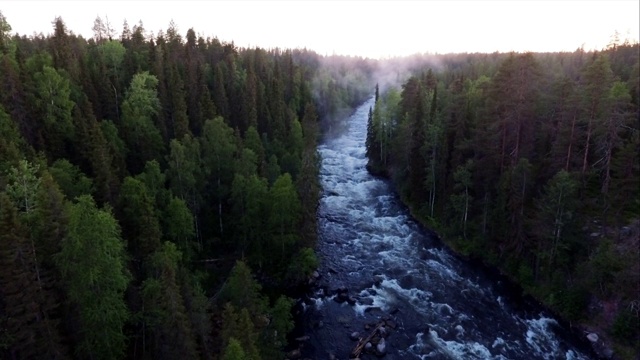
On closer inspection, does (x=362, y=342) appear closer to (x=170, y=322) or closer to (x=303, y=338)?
(x=303, y=338)

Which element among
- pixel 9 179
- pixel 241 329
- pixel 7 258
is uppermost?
pixel 9 179

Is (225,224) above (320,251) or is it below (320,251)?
above

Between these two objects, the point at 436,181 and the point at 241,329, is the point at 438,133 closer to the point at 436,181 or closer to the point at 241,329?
the point at 436,181

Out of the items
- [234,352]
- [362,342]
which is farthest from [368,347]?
[234,352]

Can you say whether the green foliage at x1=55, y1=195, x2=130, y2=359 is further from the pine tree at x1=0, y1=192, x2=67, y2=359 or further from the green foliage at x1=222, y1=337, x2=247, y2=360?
the green foliage at x1=222, y1=337, x2=247, y2=360

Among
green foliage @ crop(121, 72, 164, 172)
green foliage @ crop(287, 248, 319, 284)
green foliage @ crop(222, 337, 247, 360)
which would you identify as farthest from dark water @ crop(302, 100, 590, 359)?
green foliage @ crop(121, 72, 164, 172)

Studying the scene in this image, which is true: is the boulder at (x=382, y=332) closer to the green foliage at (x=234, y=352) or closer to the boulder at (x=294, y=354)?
the boulder at (x=294, y=354)

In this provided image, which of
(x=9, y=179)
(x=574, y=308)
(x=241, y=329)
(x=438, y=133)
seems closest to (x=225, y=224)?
(x=9, y=179)
